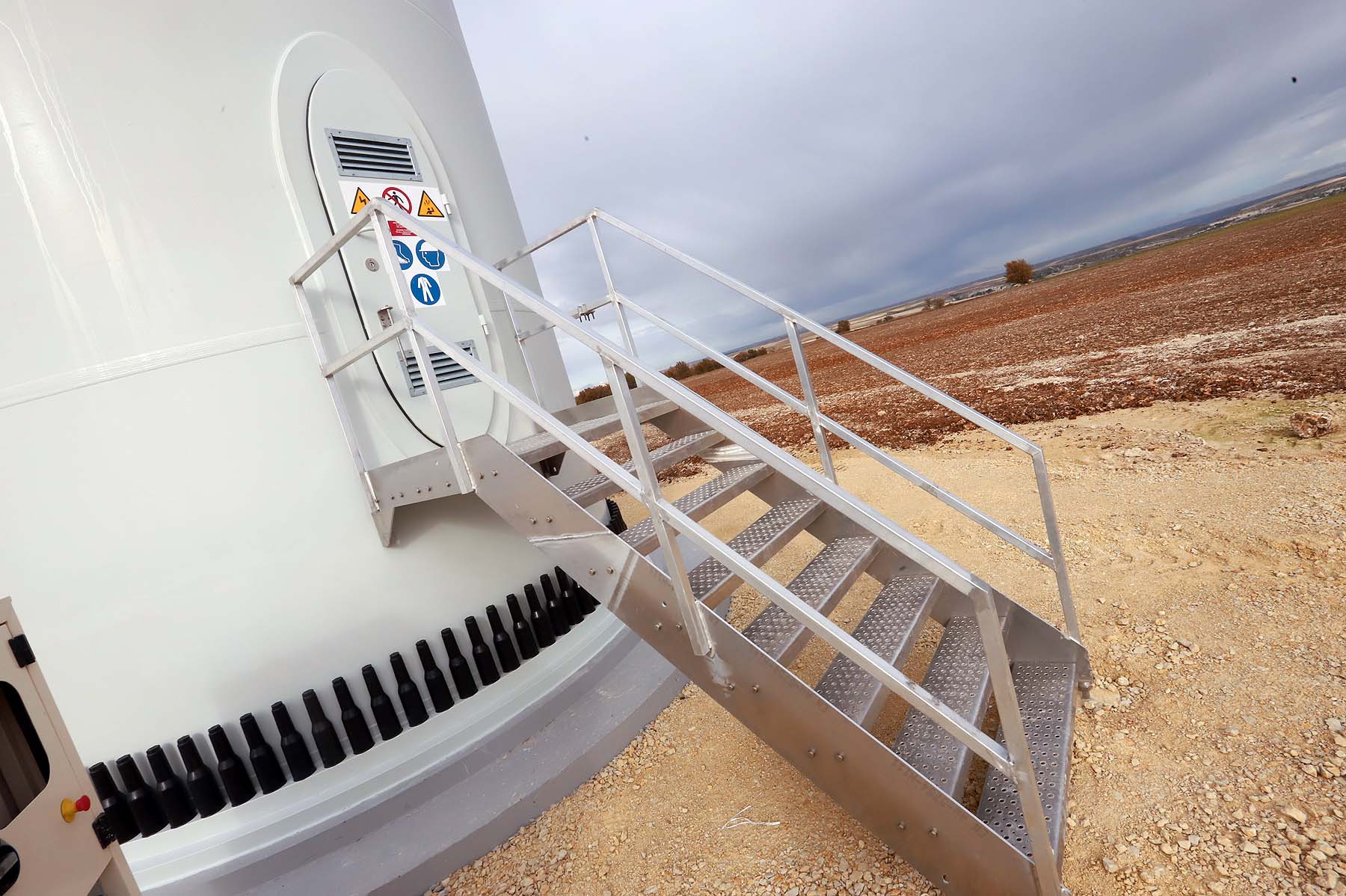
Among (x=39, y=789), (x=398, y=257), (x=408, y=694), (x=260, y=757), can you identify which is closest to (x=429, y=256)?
(x=398, y=257)

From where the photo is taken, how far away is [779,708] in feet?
6.79

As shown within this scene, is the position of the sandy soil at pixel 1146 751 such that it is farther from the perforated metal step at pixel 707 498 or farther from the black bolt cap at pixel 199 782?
the perforated metal step at pixel 707 498

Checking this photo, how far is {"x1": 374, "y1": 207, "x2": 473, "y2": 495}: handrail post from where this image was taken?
2443 mm

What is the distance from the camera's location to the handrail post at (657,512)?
191 centimetres

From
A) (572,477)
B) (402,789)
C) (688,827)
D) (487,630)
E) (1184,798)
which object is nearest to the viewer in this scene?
(1184,798)

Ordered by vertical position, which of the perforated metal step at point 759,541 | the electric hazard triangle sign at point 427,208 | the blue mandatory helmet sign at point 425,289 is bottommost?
the perforated metal step at point 759,541

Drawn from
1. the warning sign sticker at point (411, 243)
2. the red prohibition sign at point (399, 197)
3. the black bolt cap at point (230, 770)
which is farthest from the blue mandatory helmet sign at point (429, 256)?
the black bolt cap at point (230, 770)

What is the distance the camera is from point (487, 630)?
3391mm

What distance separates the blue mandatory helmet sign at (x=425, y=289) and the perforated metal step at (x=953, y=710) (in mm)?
2913

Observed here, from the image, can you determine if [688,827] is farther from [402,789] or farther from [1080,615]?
[1080,615]

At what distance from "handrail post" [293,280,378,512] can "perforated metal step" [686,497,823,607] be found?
1.60 metres

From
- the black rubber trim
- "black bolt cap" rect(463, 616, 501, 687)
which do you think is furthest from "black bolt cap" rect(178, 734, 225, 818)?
"black bolt cap" rect(463, 616, 501, 687)

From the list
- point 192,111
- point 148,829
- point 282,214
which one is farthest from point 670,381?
point 148,829

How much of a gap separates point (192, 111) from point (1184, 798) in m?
4.68
